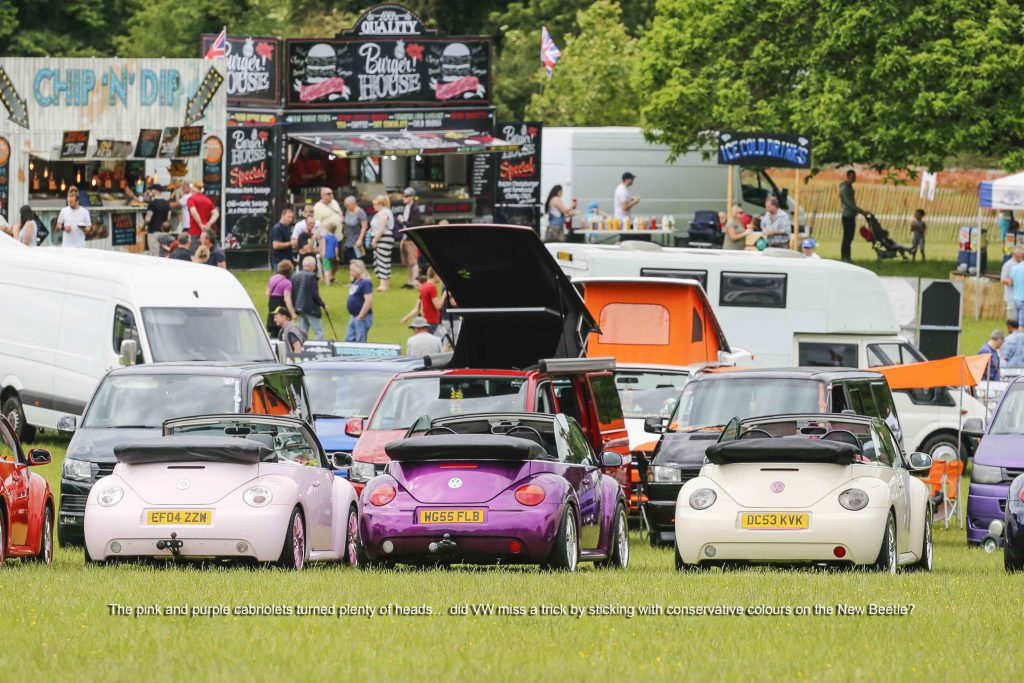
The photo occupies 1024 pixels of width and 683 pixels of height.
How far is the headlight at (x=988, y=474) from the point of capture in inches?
696

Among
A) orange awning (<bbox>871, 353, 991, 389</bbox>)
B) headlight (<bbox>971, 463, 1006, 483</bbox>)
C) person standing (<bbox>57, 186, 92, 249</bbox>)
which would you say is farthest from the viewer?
person standing (<bbox>57, 186, 92, 249</bbox>)

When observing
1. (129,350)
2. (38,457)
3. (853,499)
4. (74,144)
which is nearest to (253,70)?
(74,144)

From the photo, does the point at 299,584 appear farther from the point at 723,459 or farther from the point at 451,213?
the point at 451,213

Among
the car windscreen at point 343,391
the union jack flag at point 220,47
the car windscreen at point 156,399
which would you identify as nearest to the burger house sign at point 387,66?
the union jack flag at point 220,47

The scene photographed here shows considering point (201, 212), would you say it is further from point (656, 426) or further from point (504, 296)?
point (656, 426)

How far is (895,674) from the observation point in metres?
8.73

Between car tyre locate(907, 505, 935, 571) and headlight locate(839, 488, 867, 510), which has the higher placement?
headlight locate(839, 488, 867, 510)

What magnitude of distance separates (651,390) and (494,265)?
421 cm

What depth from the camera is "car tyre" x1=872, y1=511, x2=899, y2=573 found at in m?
13.8

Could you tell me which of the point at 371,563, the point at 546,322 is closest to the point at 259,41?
the point at 546,322

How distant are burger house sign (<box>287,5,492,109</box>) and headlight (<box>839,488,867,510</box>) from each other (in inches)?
1251

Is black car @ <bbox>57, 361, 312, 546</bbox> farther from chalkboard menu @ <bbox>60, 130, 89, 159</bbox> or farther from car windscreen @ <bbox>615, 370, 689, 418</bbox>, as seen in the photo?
chalkboard menu @ <bbox>60, 130, 89, 159</bbox>

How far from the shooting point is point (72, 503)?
54.0 feet

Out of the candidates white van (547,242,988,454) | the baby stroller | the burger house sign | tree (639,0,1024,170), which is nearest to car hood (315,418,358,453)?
white van (547,242,988,454)
